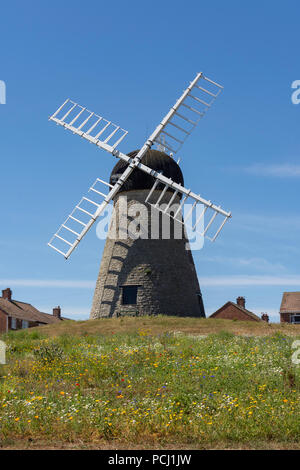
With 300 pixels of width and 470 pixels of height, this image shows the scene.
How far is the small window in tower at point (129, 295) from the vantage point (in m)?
32.1

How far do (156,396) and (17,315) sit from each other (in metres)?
41.4

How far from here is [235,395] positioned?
12.8m

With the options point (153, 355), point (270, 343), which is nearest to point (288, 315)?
point (270, 343)

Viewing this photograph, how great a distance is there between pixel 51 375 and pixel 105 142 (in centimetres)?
1972

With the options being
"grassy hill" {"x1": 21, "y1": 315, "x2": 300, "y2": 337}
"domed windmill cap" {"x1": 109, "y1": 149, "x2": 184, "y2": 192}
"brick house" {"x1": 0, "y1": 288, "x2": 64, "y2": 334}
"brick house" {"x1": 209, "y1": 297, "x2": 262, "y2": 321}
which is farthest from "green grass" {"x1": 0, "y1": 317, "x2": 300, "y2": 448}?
"brick house" {"x1": 209, "y1": 297, "x2": 262, "y2": 321}

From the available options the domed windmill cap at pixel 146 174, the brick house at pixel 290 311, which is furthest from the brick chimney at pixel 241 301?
the domed windmill cap at pixel 146 174

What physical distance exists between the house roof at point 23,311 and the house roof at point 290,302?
24.6 metres

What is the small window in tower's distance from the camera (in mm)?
32094

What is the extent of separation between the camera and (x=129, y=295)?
106 feet

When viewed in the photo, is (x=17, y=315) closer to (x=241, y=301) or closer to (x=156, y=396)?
(x=241, y=301)

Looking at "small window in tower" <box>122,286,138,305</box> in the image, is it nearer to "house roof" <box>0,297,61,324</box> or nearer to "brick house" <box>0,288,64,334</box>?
"brick house" <box>0,288,64,334</box>

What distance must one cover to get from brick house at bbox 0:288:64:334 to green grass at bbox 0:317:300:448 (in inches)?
1187

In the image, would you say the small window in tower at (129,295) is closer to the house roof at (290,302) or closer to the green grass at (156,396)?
the green grass at (156,396)

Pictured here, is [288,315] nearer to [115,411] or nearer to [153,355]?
[153,355]
